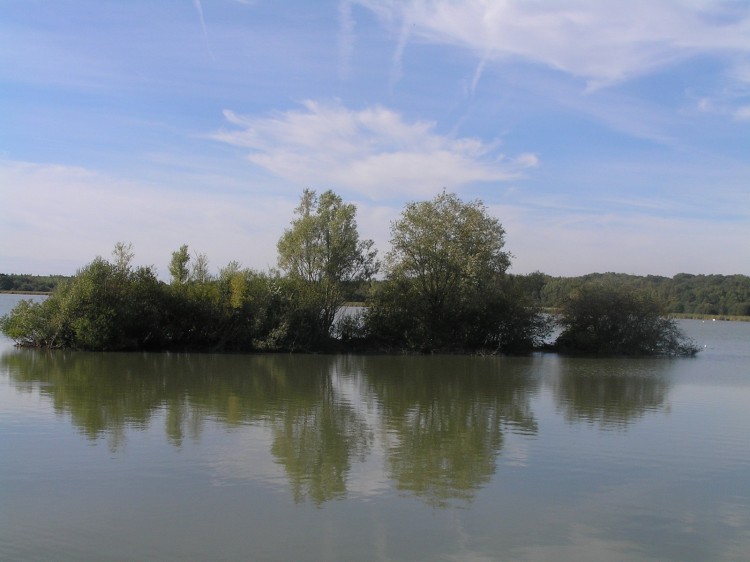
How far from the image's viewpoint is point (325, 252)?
3450cm

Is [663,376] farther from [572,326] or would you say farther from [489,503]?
[489,503]

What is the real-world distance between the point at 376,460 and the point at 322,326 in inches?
906

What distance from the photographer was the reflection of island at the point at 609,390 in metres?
16.8

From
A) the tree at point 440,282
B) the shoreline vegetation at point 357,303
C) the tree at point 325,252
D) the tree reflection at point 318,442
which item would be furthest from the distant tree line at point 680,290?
the tree reflection at point 318,442

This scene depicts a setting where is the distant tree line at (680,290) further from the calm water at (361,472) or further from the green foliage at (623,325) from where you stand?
the calm water at (361,472)

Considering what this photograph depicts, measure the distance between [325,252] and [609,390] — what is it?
1709 centimetres

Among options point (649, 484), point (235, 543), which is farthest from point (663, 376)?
point (235, 543)

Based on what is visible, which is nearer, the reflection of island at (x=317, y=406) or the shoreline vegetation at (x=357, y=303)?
the reflection of island at (x=317, y=406)

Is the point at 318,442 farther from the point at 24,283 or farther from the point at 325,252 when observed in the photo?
the point at 24,283

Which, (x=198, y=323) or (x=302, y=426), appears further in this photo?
(x=198, y=323)

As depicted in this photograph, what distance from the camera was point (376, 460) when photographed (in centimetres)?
1105

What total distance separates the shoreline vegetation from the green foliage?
6cm

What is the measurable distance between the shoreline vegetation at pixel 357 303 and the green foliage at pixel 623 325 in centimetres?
6

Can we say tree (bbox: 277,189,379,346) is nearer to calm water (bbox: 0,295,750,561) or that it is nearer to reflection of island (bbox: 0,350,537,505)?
reflection of island (bbox: 0,350,537,505)
